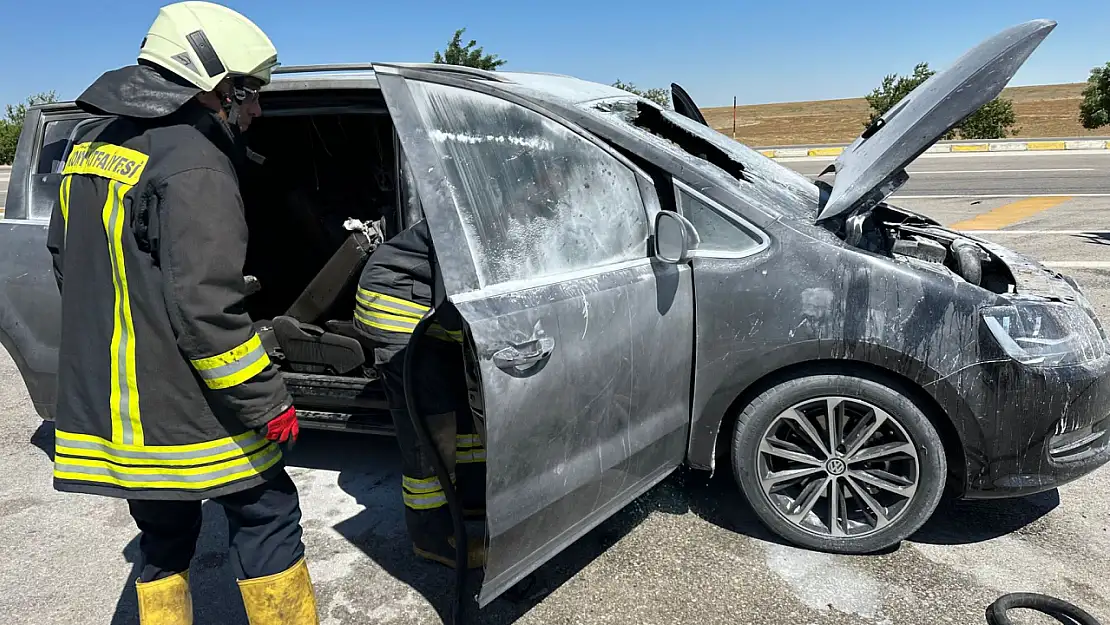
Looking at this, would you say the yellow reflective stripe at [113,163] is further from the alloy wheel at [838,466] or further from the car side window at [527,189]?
the alloy wheel at [838,466]

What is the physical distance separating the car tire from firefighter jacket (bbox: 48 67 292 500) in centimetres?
170

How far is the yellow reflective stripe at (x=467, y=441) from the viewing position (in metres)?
2.76

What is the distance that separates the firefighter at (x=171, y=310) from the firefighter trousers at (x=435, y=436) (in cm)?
62

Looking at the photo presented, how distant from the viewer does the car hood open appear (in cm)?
255

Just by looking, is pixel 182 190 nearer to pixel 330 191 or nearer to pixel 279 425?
pixel 279 425

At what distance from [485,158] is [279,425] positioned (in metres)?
1.05

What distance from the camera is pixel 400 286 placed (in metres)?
2.71

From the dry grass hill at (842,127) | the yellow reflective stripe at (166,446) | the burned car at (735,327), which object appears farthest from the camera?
the dry grass hill at (842,127)

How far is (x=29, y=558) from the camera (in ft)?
9.53

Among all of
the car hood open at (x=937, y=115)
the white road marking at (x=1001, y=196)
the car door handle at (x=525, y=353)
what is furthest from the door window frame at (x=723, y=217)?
the white road marking at (x=1001, y=196)

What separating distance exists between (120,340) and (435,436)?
3.46 ft

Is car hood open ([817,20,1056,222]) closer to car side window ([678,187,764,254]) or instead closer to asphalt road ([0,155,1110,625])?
car side window ([678,187,764,254])

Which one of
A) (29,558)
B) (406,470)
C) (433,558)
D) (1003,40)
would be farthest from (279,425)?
(1003,40)

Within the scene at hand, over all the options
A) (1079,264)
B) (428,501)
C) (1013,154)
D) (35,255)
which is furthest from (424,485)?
(1013,154)
